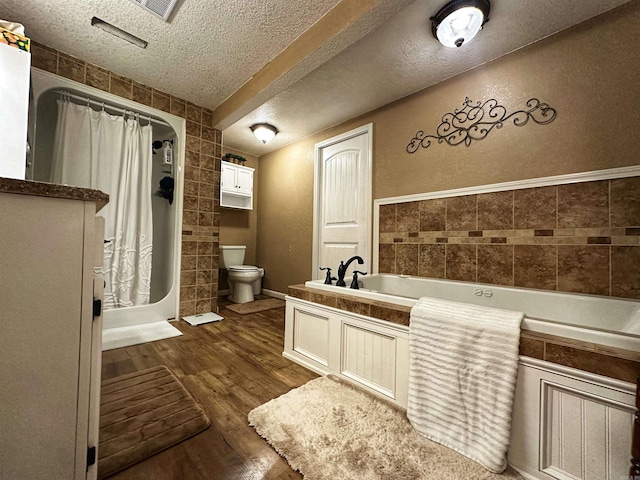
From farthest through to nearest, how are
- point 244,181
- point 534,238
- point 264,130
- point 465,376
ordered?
point 244,181
point 264,130
point 534,238
point 465,376

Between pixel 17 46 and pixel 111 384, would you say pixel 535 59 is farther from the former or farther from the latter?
pixel 111 384

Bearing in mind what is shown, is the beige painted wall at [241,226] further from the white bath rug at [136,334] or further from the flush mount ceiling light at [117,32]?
the flush mount ceiling light at [117,32]

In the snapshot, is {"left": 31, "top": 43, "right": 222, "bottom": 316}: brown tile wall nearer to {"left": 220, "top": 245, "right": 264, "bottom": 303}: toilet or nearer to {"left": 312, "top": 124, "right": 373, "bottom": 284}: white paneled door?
{"left": 220, "top": 245, "right": 264, "bottom": 303}: toilet

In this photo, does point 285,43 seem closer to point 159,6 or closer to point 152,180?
point 159,6

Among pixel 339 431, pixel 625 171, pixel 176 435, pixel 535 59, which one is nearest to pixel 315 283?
pixel 339 431

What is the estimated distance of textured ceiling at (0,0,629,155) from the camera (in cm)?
160

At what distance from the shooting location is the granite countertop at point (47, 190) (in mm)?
595

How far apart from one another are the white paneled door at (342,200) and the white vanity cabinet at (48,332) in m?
2.33

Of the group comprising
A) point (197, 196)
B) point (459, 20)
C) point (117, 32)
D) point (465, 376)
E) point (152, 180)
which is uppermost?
point (117, 32)

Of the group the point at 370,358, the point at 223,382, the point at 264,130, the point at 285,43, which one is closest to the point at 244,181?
the point at 264,130

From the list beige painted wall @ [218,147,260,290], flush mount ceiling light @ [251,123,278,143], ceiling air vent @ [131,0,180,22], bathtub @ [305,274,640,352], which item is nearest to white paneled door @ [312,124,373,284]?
flush mount ceiling light @ [251,123,278,143]

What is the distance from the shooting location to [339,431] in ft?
3.83

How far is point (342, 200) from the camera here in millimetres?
3070

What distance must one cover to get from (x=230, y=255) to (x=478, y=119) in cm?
332
